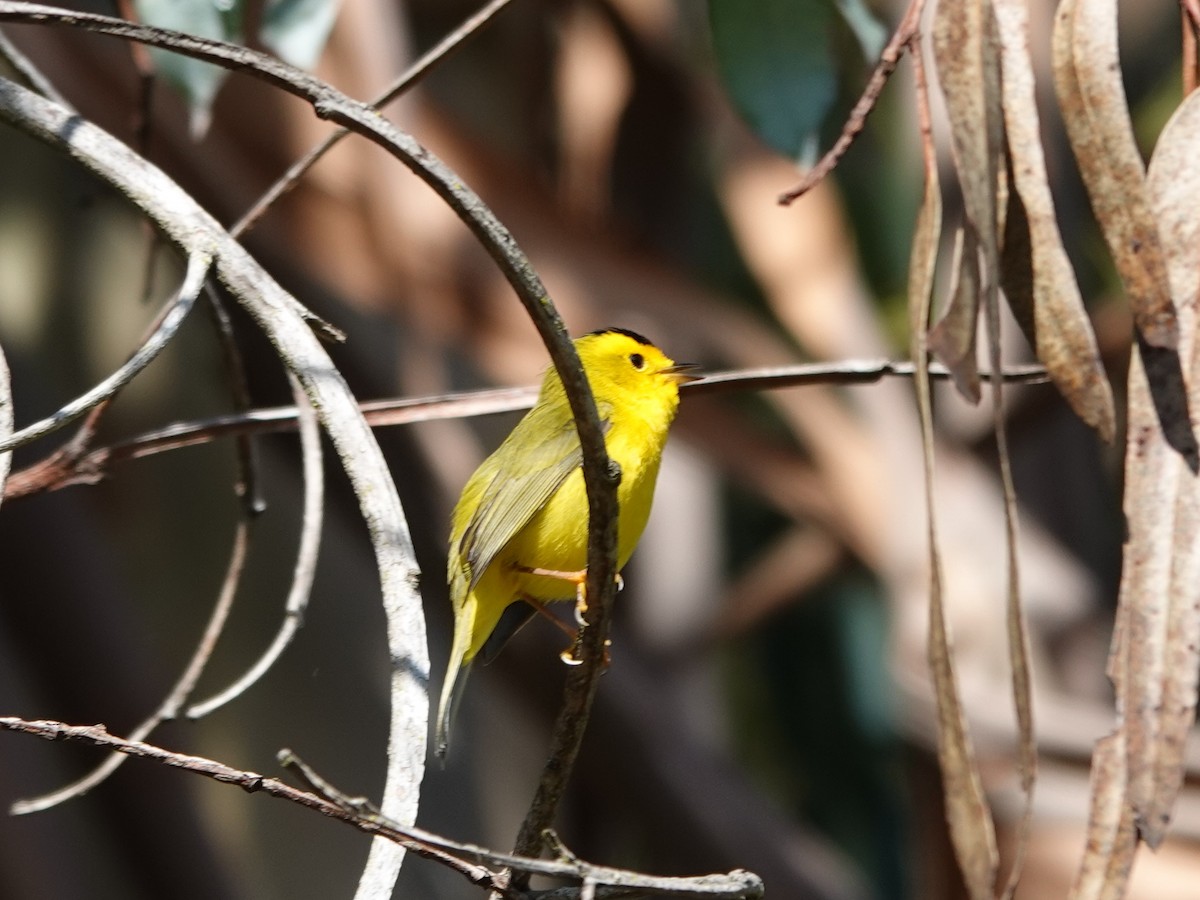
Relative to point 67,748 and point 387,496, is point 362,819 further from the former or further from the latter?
point 67,748

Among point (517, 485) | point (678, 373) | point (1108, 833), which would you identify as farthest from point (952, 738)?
point (678, 373)

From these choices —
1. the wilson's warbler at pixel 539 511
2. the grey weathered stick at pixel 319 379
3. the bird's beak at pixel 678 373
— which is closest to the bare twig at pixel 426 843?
the grey weathered stick at pixel 319 379

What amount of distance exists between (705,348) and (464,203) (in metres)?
3.19

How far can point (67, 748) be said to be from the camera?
14.2 ft

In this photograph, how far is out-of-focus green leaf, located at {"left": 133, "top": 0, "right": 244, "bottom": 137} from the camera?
2.44 m

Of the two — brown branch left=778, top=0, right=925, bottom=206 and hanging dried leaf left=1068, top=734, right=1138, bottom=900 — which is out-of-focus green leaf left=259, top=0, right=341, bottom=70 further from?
hanging dried leaf left=1068, top=734, right=1138, bottom=900

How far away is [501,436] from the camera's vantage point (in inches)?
237

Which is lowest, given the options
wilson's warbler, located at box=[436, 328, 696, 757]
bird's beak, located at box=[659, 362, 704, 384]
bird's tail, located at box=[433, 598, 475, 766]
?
bird's tail, located at box=[433, 598, 475, 766]

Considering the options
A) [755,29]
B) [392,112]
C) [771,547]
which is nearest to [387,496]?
[755,29]

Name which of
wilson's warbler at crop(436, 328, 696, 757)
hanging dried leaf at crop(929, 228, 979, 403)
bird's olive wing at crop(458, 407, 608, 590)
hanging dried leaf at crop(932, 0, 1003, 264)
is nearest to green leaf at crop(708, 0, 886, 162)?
wilson's warbler at crop(436, 328, 696, 757)

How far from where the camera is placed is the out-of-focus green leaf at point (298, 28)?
2.52m

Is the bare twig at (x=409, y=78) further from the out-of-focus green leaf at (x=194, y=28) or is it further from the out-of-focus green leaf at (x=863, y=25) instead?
the out-of-focus green leaf at (x=863, y=25)

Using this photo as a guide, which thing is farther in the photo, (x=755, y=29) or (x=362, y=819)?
(x=755, y=29)

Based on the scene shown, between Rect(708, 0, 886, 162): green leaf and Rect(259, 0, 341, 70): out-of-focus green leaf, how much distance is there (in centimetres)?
64
